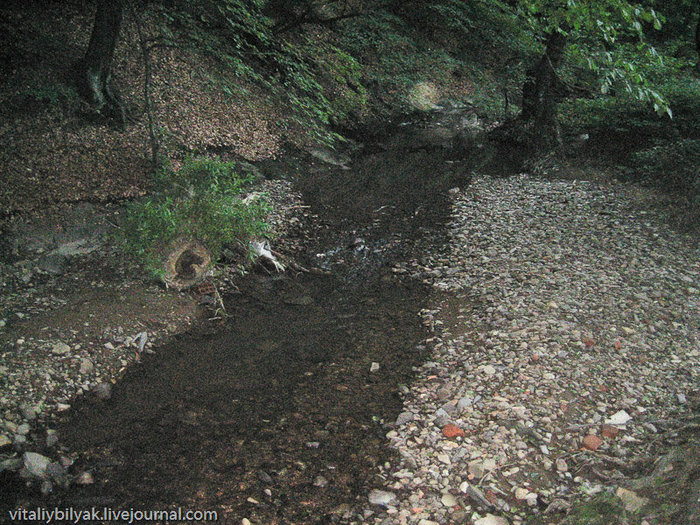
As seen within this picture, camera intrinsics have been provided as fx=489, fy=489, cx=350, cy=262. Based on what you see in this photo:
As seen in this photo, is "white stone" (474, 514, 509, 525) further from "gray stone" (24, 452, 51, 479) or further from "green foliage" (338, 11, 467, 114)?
"green foliage" (338, 11, 467, 114)

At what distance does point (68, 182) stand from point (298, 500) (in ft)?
19.7

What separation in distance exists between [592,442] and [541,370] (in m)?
0.92

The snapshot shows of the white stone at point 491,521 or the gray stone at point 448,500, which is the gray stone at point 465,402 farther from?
the white stone at point 491,521

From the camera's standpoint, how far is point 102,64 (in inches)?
344

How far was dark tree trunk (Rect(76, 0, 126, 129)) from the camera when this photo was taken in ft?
27.5

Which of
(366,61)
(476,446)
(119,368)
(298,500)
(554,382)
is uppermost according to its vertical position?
(366,61)

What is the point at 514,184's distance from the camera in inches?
429

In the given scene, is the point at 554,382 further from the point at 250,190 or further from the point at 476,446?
the point at 250,190

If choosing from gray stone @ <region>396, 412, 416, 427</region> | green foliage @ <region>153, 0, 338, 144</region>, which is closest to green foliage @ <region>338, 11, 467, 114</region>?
green foliage @ <region>153, 0, 338, 144</region>

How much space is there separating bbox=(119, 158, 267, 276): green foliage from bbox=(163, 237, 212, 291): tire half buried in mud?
0.07 meters

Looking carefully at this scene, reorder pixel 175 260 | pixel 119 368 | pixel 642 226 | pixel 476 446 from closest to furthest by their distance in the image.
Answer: pixel 476 446, pixel 119 368, pixel 175 260, pixel 642 226

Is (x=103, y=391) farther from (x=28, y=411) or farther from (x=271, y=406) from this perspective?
→ (x=271, y=406)

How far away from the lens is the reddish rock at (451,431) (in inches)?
165

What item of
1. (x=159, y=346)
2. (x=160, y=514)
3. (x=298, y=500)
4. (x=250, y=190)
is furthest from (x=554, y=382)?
(x=250, y=190)
